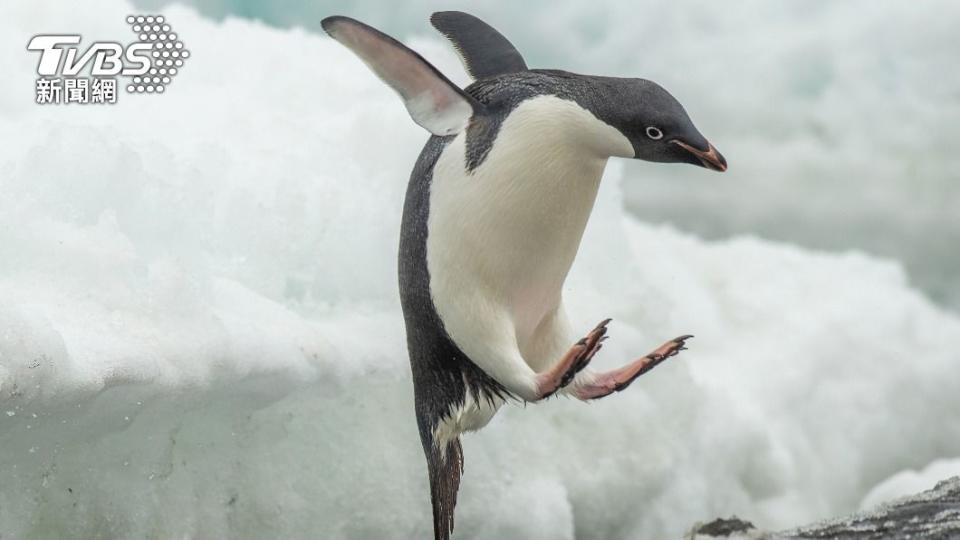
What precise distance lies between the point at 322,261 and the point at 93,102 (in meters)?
0.71

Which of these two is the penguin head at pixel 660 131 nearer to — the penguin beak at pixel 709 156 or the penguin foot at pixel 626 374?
the penguin beak at pixel 709 156

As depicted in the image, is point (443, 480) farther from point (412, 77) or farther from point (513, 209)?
point (412, 77)

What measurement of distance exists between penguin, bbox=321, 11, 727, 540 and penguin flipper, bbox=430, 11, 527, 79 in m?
0.23

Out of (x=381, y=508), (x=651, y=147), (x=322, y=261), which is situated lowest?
(x=381, y=508)

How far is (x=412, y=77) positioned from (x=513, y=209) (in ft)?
0.79

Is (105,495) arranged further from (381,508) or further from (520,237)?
(520,237)

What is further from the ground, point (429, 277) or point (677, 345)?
point (677, 345)

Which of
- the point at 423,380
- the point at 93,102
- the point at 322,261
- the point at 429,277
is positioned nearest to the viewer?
the point at 429,277

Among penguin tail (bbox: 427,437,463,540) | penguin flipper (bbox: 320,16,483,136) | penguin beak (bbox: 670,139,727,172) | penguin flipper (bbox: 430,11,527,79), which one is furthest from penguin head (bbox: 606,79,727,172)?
penguin tail (bbox: 427,437,463,540)

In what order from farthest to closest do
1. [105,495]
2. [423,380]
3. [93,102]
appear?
[93,102] → [105,495] → [423,380]

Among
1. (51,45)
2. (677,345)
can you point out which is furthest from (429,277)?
(51,45)

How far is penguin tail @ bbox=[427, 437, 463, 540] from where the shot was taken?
1.67m

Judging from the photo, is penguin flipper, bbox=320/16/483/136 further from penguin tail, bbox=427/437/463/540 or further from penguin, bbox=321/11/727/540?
penguin tail, bbox=427/437/463/540

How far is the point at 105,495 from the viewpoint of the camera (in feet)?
6.86
